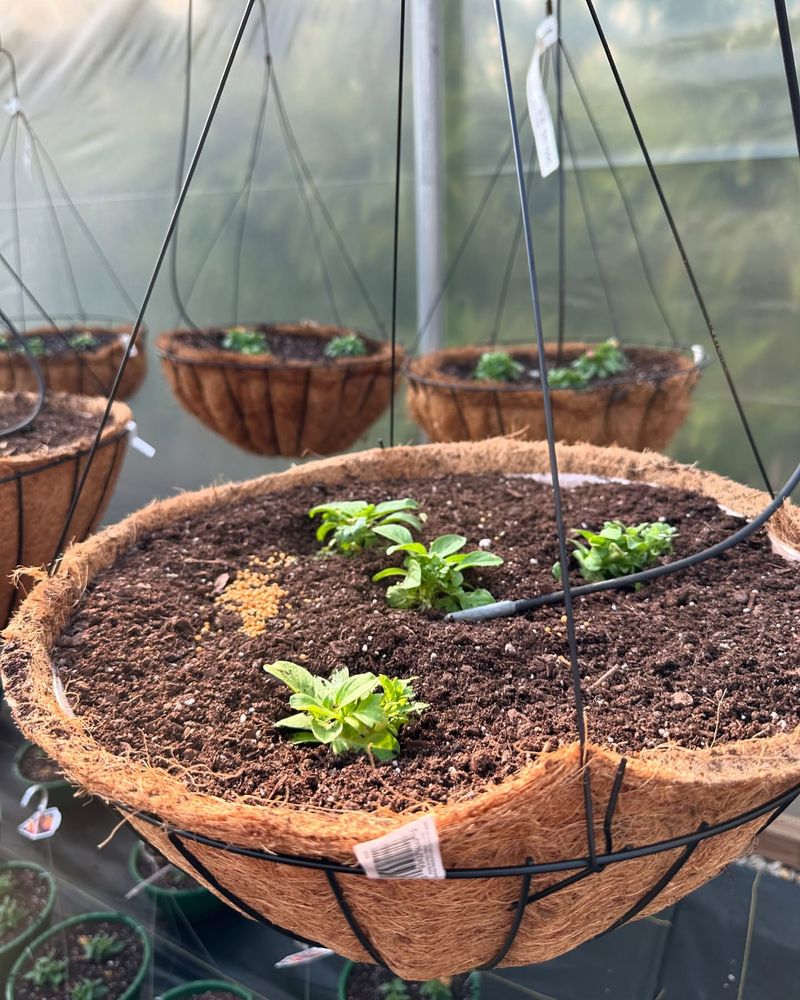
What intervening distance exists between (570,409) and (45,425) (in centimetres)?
101

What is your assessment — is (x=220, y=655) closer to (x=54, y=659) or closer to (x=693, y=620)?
(x=54, y=659)

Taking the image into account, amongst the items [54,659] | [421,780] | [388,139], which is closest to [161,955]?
[54,659]

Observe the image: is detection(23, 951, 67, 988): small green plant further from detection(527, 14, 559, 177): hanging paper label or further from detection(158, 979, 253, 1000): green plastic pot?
detection(527, 14, 559, 177): hanging paper label

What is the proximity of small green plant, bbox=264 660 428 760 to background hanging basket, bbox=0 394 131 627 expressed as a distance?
58 centimetres

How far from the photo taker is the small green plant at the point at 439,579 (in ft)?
2.86

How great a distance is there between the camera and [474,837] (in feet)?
1.52

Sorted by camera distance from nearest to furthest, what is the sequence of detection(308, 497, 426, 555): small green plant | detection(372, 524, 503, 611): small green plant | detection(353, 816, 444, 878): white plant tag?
1. detection(353, 816, 444, 878): white plant tag
2. detection(372, 524, 503, 611): small green plant
3. detection(308, 497, 426, 555): small green plant

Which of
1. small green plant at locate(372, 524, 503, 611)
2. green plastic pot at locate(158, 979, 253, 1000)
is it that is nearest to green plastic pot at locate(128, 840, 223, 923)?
green plastic pot at locate(158, 979, 253, 1000)

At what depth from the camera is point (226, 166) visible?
8.89 ft

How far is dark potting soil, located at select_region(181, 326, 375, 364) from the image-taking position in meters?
2.21

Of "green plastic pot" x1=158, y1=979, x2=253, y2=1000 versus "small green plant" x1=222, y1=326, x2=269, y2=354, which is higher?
"small green plant" x1=222, y1=326, x2=269, y2=354

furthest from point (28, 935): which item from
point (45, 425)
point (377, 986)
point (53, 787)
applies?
point (45, 425)

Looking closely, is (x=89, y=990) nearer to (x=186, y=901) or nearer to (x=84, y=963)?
(x=84, y=963)

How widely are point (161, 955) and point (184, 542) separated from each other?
0.80 meters
